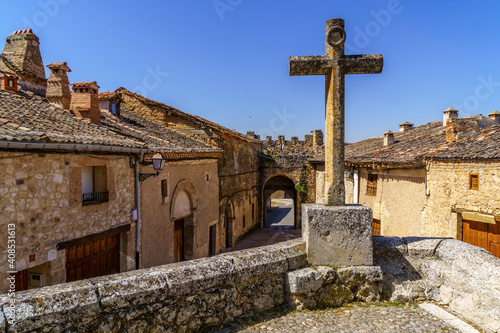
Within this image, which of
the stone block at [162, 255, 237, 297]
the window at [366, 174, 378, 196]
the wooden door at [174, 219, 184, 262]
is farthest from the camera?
the window at [366, 174, 378, 196]

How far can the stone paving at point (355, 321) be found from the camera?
9.76ft

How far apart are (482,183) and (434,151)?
194cm

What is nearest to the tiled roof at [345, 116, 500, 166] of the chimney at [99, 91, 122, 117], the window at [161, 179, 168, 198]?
the window at [161, 179, 168, 198]

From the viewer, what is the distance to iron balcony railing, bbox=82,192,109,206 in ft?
23.1

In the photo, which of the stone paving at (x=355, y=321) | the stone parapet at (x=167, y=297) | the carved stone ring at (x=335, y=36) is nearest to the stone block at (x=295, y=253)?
the stone parapet at (x=167, y=297)

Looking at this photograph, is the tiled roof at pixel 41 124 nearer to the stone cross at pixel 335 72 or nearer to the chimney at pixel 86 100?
the chimney at pixel 86 100

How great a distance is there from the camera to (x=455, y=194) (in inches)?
368

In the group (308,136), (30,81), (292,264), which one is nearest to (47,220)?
(292,264)

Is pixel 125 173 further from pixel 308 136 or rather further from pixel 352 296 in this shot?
pixel 308 136

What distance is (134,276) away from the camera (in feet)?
8.78

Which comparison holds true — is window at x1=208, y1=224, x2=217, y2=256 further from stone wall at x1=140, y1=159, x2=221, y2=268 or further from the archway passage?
the archway passage

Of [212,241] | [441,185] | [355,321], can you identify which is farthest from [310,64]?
[212,241]

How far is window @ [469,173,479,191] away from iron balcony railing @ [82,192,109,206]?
30.6ft

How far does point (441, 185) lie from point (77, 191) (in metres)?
9.65
